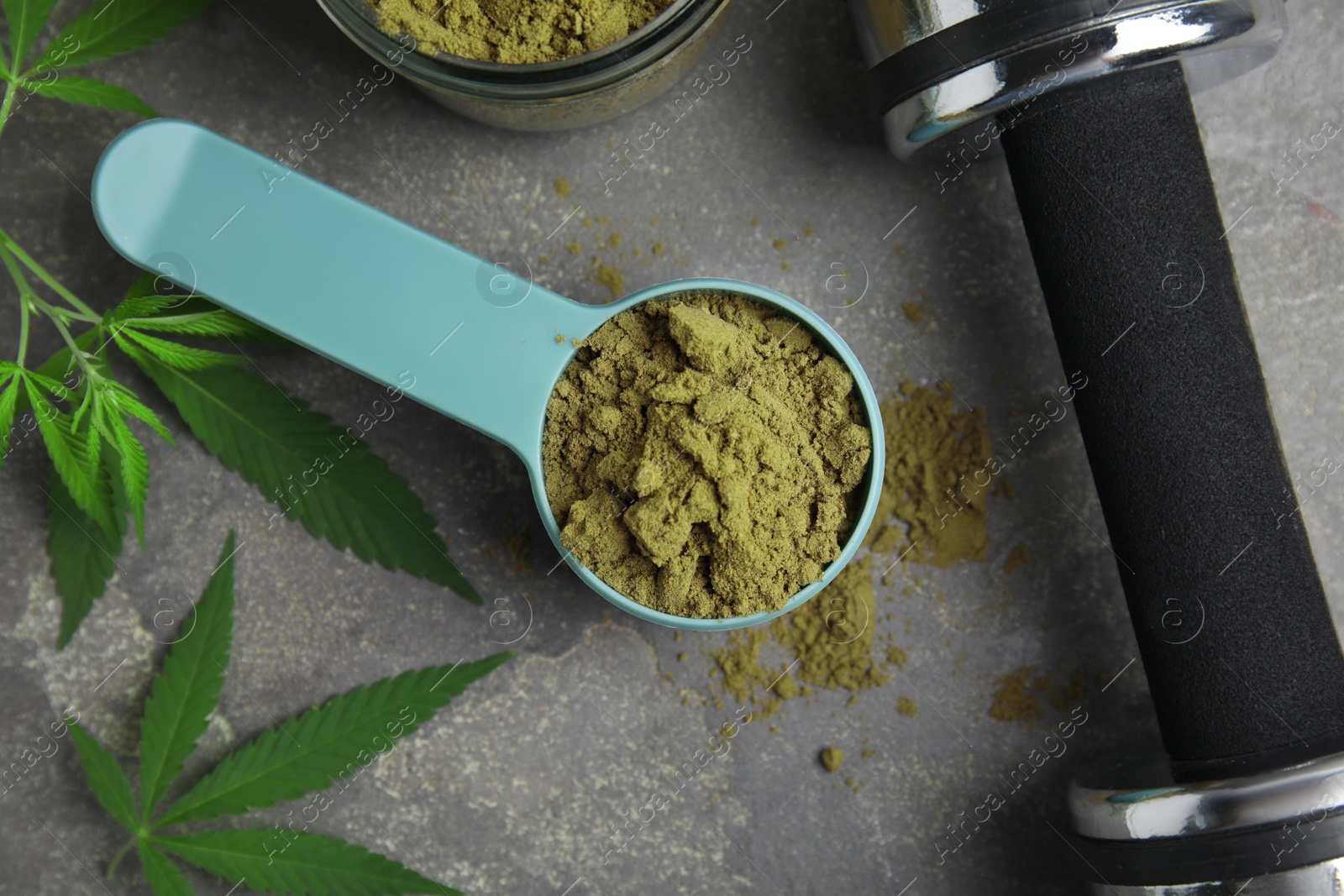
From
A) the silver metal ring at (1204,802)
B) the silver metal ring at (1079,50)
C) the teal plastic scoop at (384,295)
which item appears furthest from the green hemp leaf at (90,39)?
the silver metal ring at (1204,802)

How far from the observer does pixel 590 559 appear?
79 centimetres

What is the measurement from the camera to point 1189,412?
76 cm

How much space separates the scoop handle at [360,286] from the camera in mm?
800

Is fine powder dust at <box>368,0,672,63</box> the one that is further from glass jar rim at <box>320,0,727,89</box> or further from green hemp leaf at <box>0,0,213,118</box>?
green hemp leaf at <box>0,0,213,118</box>

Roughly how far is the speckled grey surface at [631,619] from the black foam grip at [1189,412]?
19 cm

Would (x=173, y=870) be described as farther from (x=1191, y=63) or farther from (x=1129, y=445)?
(x=1191, y=63)

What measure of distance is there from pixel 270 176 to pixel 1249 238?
1.06 meters

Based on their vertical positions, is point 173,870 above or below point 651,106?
below

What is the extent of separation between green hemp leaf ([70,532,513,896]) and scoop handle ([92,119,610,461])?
1.03ft

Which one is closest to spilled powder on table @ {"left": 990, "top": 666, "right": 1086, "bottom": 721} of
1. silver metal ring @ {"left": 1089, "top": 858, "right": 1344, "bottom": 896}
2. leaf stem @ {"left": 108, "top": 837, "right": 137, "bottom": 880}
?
silver metal ring @ {"left": 1089, "top": 858, "right": 1344, "bottom": 896}

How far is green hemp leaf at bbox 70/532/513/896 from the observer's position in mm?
898

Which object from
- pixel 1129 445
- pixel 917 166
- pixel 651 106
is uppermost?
pixel 651 106

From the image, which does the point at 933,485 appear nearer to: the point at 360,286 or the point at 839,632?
the point at 839,632

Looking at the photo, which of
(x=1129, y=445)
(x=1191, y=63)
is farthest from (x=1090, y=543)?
(x=1191, y=63)
